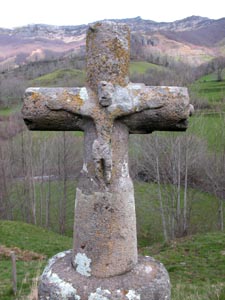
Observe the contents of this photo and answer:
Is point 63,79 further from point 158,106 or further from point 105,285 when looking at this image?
point 105,285

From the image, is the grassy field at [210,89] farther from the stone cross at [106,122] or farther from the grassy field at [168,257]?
the stone cross at [106,122]

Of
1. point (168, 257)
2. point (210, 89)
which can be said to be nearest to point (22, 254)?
point (168, 257)

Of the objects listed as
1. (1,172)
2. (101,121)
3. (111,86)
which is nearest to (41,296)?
(101,121)

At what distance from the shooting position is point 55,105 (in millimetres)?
2703

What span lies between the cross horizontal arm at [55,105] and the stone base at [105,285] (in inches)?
44.5

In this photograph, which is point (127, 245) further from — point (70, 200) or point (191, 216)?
point (70, 200)

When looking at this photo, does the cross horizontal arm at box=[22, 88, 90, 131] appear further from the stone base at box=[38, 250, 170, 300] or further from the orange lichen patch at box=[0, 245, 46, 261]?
the orange lichen patch at box=[0, 245, 46, 261]

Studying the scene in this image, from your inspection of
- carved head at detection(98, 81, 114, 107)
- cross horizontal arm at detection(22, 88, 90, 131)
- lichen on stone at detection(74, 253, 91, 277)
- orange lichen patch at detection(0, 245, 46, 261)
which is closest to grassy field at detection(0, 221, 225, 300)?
orange lichen patch at detection(0, 245, 46, 261)

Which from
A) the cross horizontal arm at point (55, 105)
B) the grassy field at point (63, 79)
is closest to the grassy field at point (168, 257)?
the cross horizontal arm at point (55, 105)

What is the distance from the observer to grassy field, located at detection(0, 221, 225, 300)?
A: 10.4m

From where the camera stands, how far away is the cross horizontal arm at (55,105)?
2686 mm

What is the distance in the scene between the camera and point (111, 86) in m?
2.62

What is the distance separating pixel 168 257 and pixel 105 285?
11811mm

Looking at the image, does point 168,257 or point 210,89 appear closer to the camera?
point 168,257
